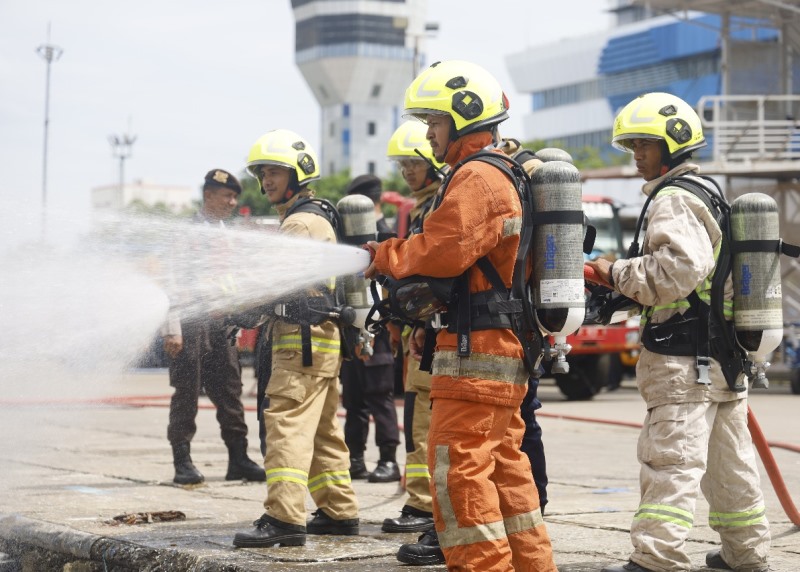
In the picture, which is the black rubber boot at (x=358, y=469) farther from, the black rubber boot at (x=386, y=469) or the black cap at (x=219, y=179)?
the black cap at (x=219, y=179)

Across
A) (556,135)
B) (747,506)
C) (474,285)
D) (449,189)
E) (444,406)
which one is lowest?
(747,506)

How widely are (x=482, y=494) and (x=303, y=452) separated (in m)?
1.53

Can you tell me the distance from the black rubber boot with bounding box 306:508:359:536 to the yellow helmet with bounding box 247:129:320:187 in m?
1.67

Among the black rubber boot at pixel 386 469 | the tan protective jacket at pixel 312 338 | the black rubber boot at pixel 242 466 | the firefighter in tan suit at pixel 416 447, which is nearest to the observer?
the tan protective jacket at pixel 312 338

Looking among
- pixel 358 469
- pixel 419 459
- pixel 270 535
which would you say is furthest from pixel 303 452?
pixel 358 469

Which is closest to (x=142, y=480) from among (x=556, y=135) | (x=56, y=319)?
(x=56, y=319)

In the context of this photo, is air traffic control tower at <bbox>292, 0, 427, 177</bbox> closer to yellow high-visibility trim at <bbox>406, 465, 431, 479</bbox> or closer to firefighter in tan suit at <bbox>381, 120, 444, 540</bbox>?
firefighter in tan suit at <bbox>381, 120, 444, 540</bbox>

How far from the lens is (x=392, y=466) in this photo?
27.8 ft

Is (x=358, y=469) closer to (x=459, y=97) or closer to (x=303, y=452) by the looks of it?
(x=303, y=452)

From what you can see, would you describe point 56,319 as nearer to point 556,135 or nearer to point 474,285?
point 474,285

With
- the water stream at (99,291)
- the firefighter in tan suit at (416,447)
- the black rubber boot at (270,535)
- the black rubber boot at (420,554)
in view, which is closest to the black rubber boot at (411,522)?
the firefighter in tan suit at (416,447)

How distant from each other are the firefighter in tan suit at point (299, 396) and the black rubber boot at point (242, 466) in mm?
2058

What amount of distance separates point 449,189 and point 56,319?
2677mm

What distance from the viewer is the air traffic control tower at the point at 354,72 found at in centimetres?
12800
